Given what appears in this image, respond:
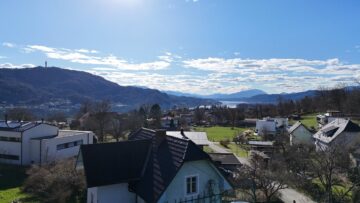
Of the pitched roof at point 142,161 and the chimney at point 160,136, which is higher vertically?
the chimney at point 160,136

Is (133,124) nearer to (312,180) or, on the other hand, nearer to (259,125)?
(259,125)

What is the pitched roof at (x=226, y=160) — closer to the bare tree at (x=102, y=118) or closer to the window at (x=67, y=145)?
the window at (x=67, y=145)

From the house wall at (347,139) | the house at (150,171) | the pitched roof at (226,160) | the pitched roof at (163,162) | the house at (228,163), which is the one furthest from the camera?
the house wall at (347,139)

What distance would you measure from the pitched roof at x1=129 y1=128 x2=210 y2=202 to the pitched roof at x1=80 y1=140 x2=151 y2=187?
1.61 ft

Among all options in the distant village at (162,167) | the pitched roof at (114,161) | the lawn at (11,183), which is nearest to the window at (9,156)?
the distant village at (162,167)

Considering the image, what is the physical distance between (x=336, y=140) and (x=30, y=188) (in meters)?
38.6

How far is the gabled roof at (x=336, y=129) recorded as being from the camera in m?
50.2

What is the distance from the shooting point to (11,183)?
34062 millimetres

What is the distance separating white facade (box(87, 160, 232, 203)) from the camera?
1700cm

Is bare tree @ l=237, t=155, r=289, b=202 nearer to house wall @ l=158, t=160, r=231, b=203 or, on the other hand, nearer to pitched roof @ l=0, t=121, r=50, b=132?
house wall @ l=158, t=160, r=231, b=203

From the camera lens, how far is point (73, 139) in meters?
47.8

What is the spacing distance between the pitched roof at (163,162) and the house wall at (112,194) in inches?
19.9

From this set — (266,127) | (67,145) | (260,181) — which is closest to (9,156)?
(67,145)

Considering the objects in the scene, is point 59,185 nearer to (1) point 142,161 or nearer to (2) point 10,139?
(1) point 142,161
